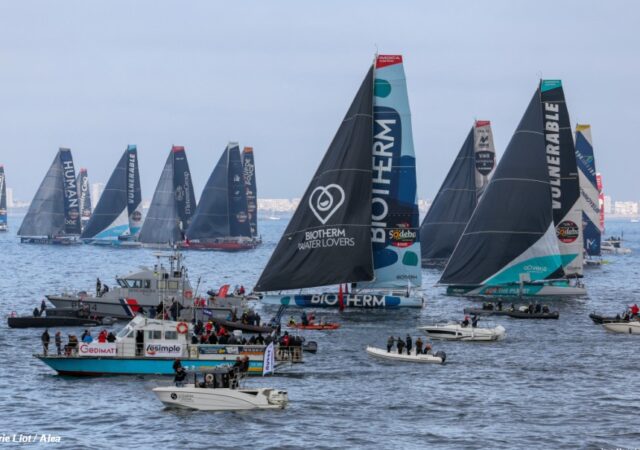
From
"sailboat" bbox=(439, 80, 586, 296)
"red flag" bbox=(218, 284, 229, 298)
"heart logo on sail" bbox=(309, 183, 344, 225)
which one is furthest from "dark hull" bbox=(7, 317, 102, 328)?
"sailboat" bbox=(439, 80, 586, 296)

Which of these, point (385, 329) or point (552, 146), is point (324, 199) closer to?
point (385, 329)

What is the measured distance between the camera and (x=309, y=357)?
217 feet

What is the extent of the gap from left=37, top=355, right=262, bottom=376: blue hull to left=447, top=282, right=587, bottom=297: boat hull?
1772 inches

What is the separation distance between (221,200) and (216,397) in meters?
134

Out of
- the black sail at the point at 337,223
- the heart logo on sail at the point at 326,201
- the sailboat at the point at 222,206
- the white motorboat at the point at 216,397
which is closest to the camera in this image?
the white motorboat at the point at 216,397

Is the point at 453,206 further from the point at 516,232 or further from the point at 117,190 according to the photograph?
the point at 117,190

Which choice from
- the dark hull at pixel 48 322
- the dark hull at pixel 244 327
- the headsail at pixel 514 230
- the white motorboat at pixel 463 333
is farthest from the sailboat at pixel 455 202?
the dark hull at pixel 48 322

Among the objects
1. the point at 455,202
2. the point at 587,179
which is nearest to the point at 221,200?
the point at 587,179

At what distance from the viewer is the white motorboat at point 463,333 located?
7462 centimetres

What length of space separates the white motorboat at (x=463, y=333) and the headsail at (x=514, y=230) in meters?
22.2

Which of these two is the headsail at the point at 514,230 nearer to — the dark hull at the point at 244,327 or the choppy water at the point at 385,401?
the choppy water at the point at 385,401

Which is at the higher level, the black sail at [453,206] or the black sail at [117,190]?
the black sail at [117,190]

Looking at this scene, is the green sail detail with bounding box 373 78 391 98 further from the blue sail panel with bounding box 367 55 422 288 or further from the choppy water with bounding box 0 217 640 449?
the choppy water with bounding box 0 217 640 449

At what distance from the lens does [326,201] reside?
87.4 m
